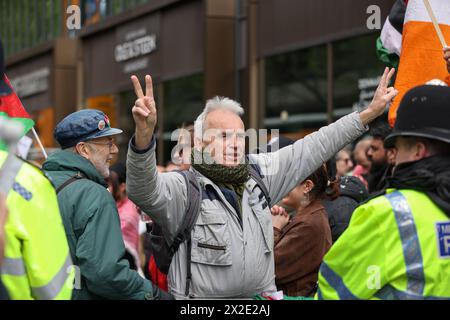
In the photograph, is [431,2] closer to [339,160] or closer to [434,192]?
[434,192]

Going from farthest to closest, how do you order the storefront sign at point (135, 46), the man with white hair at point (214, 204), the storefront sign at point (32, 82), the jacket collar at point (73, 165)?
the storefront sign at point (32, 82) → the storefront sign at point (135, 46) → the jacket collar at point (73, 165) → the man with white hair at point (214, 204)

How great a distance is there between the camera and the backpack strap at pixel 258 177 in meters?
4.66

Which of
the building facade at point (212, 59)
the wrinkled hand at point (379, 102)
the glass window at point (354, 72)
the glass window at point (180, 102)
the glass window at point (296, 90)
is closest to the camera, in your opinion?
the wrinkled hand at point (379, 102)

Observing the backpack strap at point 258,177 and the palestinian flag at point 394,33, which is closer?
the backpack strap at point 258,177

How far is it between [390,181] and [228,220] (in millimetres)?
1255

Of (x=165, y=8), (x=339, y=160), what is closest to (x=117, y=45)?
(x=165, y=8)

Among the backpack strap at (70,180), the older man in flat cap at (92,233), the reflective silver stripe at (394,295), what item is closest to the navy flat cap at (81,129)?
the older man in flat cap at (92,233)

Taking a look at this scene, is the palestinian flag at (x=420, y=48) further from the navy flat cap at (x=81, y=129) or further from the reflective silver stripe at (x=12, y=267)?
the reflective silver stripe at (x=12, y=267)

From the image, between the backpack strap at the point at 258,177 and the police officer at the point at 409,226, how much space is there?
131 cm

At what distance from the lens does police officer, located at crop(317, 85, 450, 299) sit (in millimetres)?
3182

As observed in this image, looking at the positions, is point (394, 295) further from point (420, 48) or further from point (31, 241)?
point (420, 48)

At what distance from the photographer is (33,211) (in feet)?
9.64
